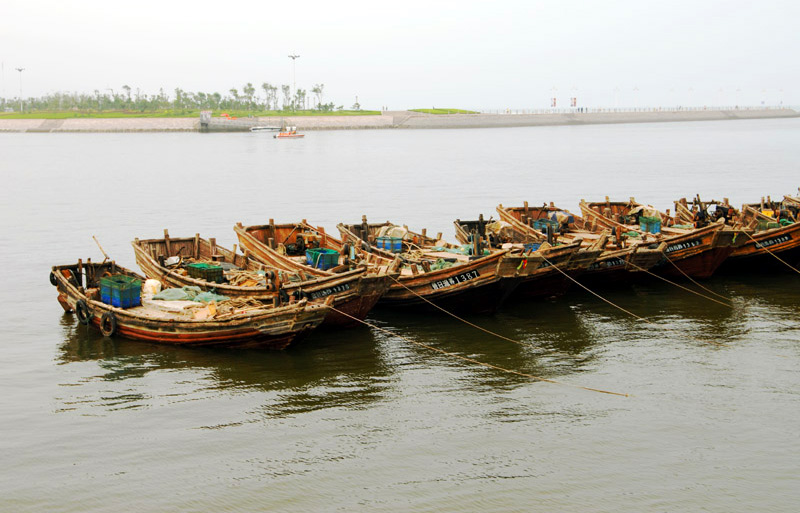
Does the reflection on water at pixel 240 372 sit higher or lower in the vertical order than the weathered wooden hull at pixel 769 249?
lower

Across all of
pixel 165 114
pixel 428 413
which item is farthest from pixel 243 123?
pixel 428 413

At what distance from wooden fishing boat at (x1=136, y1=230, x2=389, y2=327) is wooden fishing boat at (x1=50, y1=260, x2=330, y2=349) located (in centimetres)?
68

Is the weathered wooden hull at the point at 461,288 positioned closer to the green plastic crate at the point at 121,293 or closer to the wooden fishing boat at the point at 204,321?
the wooden fishing boat at the point at 204,321

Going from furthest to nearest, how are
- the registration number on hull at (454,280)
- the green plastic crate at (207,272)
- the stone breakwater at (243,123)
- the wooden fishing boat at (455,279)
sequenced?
1. the stone breakwater at (243,123)
2. the green plastic crate at (207,272)
3. the registration number on hull at (454,280)
4. the wooden fishing boat at (455,279)

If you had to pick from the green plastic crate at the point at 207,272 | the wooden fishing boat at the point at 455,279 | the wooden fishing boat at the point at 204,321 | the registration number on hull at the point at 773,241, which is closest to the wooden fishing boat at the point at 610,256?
the wooden fishing boat at the point at 455,279

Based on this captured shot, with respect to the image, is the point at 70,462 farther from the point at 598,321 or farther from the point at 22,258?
the point at 22,258

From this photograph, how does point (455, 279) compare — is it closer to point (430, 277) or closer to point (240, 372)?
point (430, 277)

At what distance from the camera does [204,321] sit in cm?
1700

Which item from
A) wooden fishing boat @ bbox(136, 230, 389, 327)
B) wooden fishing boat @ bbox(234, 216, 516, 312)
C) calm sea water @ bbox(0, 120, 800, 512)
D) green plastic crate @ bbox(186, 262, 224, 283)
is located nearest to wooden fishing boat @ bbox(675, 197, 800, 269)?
calm sea water @ bbox(0, 120, 800, 512)

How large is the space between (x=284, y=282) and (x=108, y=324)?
14.3ft

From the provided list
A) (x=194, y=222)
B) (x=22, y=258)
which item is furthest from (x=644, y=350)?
(x=194, y=222)

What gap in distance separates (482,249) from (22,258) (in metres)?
19.9

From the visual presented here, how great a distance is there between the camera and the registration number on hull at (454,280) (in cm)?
1966

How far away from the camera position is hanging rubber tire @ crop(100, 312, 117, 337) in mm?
18188
